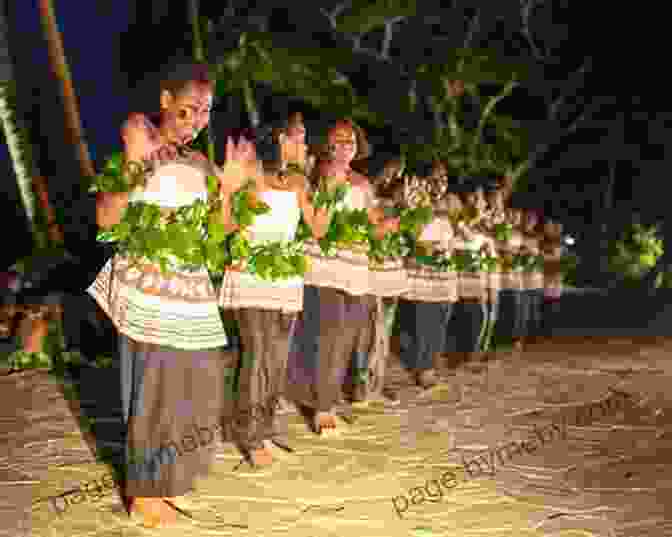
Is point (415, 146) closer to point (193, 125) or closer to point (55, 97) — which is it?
point (55, 97)

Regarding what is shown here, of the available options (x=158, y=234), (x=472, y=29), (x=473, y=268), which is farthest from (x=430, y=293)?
(x=472, y=29)

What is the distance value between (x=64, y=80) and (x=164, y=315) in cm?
691

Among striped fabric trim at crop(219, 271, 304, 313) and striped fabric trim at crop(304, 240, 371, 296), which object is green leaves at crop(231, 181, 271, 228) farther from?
striped fabric trim at crop(304, 240, 371, 296)

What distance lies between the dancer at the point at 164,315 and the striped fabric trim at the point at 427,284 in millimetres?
4211

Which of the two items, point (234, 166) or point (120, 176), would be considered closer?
point (120, 176)

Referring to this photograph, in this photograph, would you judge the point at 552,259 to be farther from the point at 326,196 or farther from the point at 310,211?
the point at 310,211

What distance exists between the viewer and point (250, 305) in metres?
5.39

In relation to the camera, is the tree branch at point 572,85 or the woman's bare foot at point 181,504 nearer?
the woman's bare foot at point 181,504

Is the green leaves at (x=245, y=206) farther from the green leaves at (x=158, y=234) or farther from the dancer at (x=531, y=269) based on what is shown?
the dancer at (x=531, y=269)

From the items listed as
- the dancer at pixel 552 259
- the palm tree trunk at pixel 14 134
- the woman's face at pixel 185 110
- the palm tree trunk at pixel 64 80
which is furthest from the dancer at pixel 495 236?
the woman's face at pixel 185 110

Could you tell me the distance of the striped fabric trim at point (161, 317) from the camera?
14.0 feet

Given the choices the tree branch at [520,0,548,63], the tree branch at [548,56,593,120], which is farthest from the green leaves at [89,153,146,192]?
the tree branch at [548,56,593,120]

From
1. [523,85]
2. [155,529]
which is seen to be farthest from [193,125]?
[523,85]

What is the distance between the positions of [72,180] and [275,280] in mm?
5882
